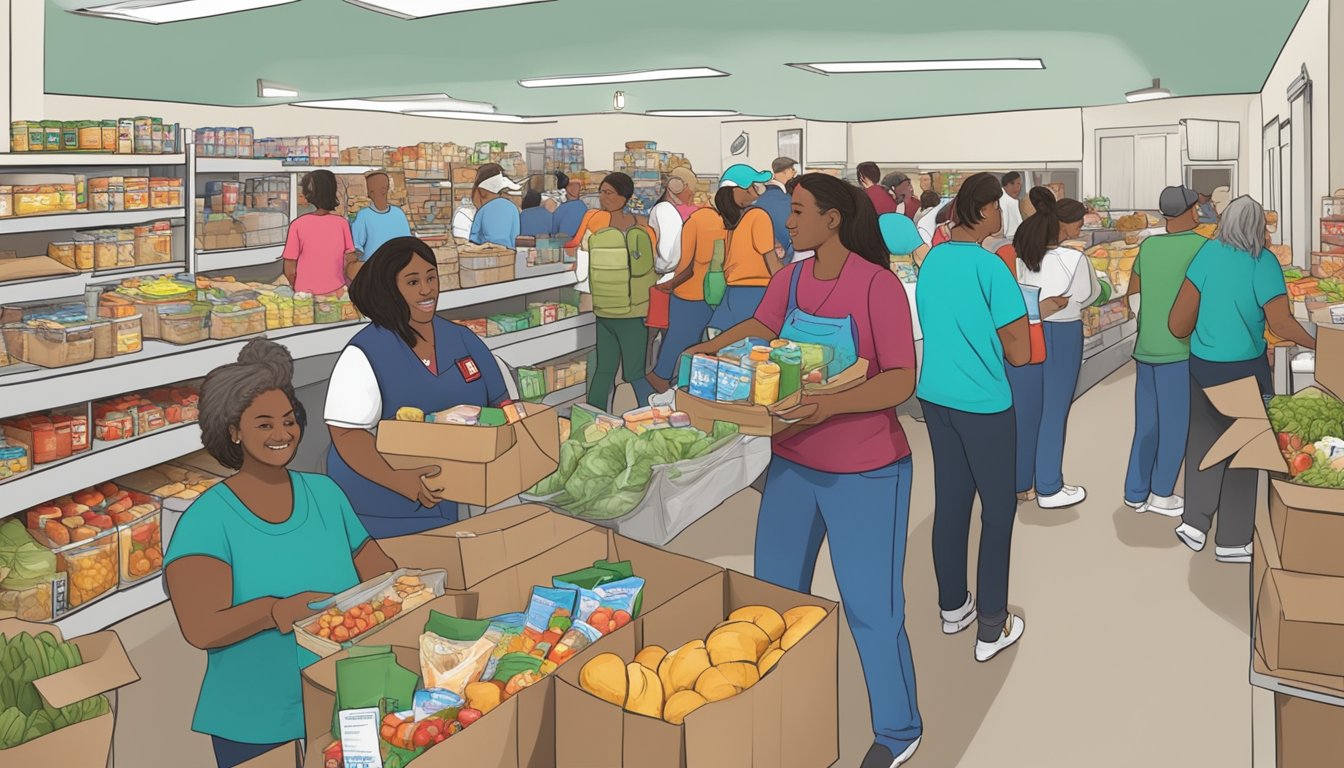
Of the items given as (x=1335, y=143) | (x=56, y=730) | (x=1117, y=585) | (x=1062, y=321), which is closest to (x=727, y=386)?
(x=56, y=730)

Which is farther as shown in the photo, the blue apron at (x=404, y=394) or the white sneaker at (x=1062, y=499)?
the white sneaker at (x=1062, y=499)

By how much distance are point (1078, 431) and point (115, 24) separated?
7.69 meters

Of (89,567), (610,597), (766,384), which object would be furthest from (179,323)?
(610,597)

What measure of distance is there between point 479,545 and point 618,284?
419 centimetres

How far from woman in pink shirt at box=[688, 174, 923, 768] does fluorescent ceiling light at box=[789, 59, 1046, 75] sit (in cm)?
868

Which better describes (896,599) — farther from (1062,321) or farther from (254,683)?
(1062,321)

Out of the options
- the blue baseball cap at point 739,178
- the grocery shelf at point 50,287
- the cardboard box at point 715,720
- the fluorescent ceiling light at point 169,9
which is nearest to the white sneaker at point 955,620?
the cardboard box at point 715,720

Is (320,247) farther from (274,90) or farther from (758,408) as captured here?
(274,90)

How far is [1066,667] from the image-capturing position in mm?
3922

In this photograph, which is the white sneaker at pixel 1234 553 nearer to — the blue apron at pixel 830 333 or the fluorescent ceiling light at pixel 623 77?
the blue apron at pixel 830 333

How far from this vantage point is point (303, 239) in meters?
6.26

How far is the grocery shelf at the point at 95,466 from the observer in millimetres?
3930

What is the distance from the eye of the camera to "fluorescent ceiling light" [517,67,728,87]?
11.6 m

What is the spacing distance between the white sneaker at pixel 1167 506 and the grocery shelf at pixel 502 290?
380cm
